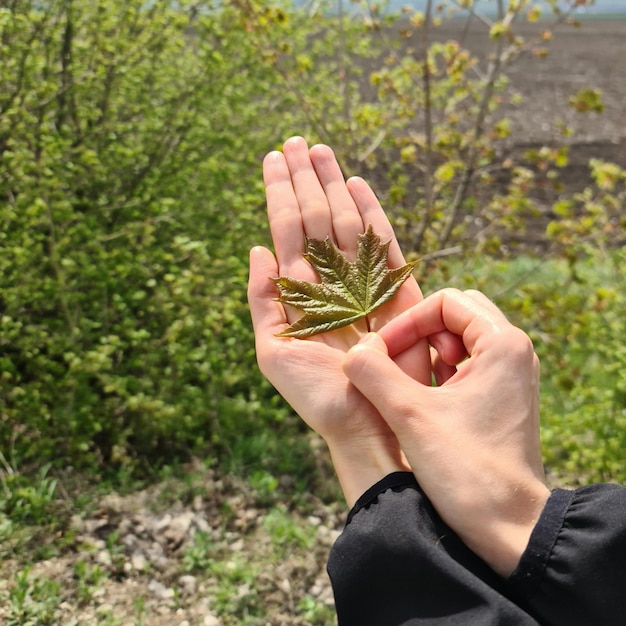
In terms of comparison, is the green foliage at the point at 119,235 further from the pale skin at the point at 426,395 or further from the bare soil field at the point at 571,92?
the bare soil field at the point at 571,92

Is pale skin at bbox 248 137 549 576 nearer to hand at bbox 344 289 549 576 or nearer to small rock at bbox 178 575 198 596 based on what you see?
hand at bbox 344 289 549 576

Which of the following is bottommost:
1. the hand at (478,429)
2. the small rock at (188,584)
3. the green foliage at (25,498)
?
the small rock at (188,584)

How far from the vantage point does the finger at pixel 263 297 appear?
216 cm

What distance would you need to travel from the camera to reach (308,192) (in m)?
2.38

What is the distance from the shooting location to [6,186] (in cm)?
322

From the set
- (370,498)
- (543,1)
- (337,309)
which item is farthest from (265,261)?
(543,1)

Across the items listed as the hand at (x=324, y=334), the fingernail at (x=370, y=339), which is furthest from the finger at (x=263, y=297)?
the fingernail at (x=370, y=339)

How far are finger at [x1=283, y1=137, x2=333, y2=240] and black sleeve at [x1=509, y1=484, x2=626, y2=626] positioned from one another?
1.21 meters

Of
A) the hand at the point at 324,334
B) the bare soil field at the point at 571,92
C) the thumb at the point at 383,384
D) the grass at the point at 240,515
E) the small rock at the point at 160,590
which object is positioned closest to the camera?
the thumb at the point at 383,384

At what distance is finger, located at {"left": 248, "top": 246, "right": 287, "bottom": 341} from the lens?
7.09 ft

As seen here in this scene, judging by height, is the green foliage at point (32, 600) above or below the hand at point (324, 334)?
below

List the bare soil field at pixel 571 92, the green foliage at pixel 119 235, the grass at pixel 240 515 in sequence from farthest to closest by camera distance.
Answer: the bare soil field at pixel 571 92 < the green foliage at pixel 119 235 < the grass at pixel 240 515

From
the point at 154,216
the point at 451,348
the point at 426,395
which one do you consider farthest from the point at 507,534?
the point at 154,216

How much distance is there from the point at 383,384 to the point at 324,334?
466 millimetres
